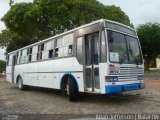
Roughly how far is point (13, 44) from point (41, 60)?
3171 centimetres

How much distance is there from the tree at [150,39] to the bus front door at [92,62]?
39.6 metres

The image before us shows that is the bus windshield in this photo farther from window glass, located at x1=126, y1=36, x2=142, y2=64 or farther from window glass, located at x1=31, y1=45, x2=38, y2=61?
window glass, located at x1=31, y1=45, x2=38, y2=61

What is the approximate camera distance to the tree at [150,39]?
161 ft

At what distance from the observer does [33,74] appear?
53.7 feet

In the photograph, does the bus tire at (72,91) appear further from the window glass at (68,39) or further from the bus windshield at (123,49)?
the bus windshield at (123,49)

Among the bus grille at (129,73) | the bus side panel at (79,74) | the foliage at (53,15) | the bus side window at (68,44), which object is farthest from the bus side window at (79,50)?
the foliage at (53,15)

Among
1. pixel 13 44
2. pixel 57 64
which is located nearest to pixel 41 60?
pixel 57 64

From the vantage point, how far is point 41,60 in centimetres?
1516

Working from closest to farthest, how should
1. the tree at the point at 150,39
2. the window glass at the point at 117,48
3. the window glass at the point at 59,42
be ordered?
the window glass at the point at 117,48 → the window glass at the point at 59,42 → the tree at the point at 150,39

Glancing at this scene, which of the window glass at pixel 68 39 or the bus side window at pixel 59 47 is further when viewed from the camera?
the bus side window at pixel 59 47

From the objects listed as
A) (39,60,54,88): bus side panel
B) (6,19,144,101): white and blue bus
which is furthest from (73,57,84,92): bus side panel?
(39,60,54,88): bus side panel

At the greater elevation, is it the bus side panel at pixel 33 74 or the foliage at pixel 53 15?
the foliage at pixel 53 15

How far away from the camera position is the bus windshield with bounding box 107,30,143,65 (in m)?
10.5

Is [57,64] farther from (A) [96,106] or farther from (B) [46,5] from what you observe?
(B) [46,5]
